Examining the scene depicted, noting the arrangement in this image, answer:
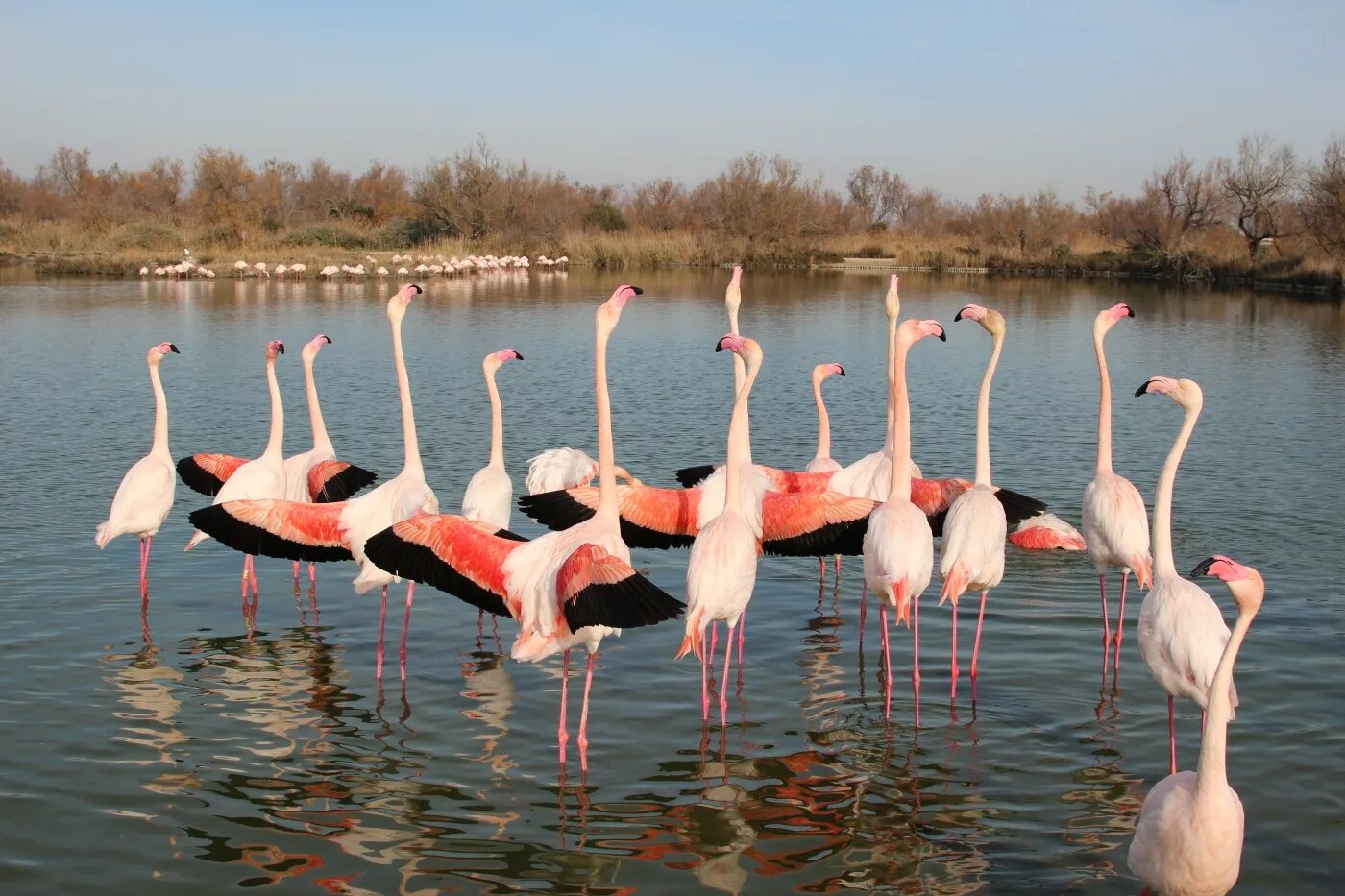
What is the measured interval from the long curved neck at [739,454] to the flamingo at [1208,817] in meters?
2.38

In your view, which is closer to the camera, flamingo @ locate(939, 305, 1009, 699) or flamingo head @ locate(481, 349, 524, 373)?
flamingo @ locate(939, 305, 1009, 699)

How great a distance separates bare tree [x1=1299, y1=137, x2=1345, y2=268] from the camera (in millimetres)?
34281

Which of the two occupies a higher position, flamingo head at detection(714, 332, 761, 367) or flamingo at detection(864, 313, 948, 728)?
flamingo head at detection(714, 332, 761, 367)

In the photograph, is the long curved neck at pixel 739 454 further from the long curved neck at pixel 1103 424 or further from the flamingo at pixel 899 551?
the long curved neck at pixel 1103 424

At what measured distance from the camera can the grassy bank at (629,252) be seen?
4066cm

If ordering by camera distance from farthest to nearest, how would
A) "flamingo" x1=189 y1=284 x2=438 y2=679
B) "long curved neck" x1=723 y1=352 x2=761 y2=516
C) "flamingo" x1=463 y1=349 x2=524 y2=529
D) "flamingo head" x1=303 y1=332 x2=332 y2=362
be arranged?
1. "flamingo head" x1=303 y1=332 x2=332 y2=362
2. "flamingo" x1=463 y1=349 x2=524 y2=529
3. "flamingo" x1=189 y1=284 x2=438 y2=679
4. "long curved neck" x1=723 y1=352 x2=761 y2=516

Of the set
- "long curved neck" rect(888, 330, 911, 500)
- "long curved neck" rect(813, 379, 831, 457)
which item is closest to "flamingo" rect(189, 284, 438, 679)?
"long curved neck" rect(888, 330, 911, 500)

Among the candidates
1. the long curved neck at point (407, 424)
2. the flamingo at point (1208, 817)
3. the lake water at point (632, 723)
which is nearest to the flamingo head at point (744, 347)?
the lake water at point (632, 723)

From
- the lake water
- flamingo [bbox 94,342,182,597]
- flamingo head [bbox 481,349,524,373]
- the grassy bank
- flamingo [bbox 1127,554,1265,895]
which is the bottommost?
the lake water

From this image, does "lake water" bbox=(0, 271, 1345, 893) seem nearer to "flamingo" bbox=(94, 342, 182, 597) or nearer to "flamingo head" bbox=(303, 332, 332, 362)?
"flamingo" bbox=(94, 342, 182, 597)

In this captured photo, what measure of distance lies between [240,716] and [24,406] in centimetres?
948

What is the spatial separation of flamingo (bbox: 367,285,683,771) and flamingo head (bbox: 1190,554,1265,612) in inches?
74.5

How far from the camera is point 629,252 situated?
156 feet

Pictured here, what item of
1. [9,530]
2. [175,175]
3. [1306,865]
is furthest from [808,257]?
[1306,865]
